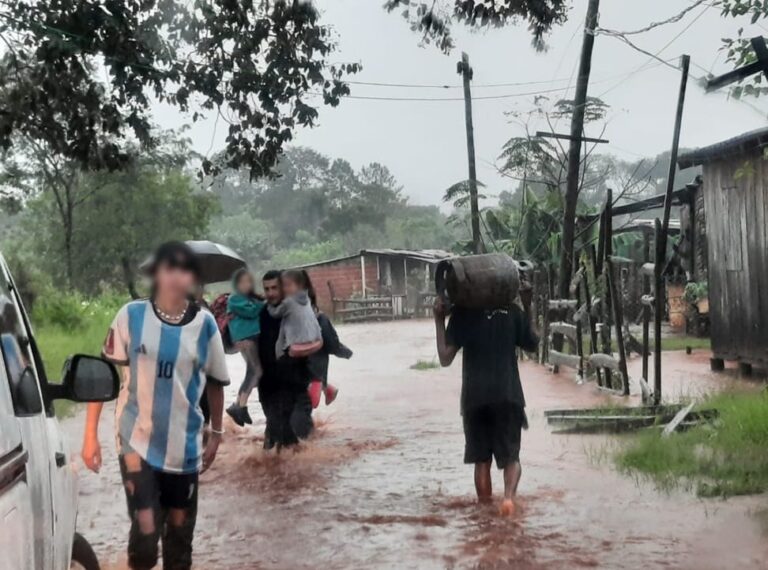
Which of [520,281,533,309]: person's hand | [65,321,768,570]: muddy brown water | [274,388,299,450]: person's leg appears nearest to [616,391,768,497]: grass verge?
[65,321,768,570]: muddy brown water

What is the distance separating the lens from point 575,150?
604 inches

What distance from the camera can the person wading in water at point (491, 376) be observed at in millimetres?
6883

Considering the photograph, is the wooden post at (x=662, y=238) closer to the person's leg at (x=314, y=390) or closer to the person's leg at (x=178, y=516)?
the person's leg at (x=314, y=390)

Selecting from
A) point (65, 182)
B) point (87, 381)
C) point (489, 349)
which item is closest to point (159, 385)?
point (87, 381)

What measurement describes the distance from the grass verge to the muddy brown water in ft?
0.61

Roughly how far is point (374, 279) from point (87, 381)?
41341 millimetres

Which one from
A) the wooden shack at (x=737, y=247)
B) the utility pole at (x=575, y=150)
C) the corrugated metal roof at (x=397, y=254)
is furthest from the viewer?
the corrugated metal roof at (x=397, y=254)

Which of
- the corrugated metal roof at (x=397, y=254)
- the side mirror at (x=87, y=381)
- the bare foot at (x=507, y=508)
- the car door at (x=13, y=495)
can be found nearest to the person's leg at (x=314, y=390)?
the bare foot at (x=507, y=508)

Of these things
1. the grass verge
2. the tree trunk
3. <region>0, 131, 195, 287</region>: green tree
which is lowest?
the grass verge

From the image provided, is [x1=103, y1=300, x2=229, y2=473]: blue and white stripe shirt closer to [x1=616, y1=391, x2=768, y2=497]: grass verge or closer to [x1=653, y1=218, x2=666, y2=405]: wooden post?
[x1=616, y1=391, x2=768, y2=497]: grass verge

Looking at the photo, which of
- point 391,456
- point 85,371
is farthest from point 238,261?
point 85,371

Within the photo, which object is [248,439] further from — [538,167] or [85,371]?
[538,167]

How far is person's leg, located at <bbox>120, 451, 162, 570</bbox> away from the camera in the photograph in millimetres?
4688

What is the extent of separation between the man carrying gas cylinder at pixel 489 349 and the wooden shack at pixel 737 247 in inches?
302
